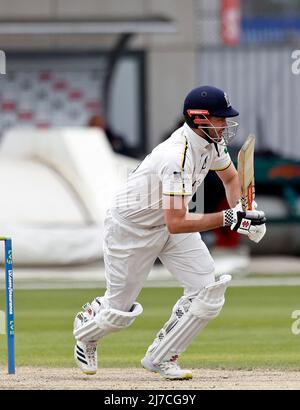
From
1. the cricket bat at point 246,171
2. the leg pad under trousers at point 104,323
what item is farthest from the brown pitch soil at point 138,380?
the cricket bat at point 246,171

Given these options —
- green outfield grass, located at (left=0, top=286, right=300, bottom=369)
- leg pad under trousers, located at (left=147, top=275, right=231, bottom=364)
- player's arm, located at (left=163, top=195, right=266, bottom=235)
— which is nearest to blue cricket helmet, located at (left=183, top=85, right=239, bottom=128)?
player's arm, located at (left=163, top=195, right=266, bottom=235)

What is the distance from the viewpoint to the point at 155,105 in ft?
79.9

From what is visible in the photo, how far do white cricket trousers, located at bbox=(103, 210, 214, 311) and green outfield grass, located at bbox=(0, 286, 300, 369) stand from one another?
1.29 m

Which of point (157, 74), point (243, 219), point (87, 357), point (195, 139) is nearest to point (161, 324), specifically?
point (87, 357)

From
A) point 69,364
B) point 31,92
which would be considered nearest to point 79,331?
point 69,364

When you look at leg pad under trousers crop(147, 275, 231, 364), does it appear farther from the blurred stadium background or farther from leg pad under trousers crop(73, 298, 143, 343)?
the blurred stadium background

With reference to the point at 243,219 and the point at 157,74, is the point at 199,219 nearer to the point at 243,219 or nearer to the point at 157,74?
the point at 243,219

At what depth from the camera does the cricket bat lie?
920cm

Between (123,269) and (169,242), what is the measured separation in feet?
Answer: 1.20

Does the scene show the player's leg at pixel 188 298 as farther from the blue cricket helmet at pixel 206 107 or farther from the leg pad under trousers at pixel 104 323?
the blue cricket helmet at pixel 206 107

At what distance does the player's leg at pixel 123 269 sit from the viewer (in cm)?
952

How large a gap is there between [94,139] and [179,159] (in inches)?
431

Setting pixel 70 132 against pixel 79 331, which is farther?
pixel 70 132
